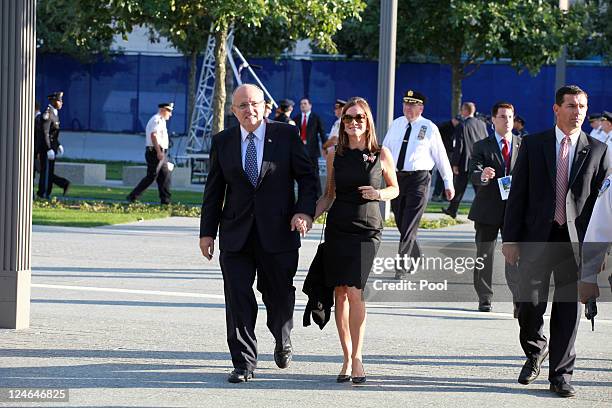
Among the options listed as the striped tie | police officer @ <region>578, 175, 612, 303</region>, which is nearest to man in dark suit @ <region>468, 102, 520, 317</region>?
the striped tie

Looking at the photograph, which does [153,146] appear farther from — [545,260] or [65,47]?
[65,47]

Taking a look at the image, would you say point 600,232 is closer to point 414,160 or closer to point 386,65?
point 414,160

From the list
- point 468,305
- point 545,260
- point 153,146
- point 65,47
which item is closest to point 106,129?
point 65,47

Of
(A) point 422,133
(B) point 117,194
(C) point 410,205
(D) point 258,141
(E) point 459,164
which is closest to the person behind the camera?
(D) point 258,141

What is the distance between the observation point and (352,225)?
8359 millimetres

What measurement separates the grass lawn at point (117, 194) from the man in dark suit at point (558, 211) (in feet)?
50.0

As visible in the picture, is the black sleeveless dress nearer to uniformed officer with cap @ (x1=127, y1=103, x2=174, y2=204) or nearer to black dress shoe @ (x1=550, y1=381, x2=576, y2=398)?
black dress shoe @ (x1=550, y1=381, x2=576, y2=398)

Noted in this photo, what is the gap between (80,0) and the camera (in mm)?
21547

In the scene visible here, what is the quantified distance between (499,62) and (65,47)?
43.1ft

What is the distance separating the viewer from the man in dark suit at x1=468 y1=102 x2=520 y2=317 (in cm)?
1158

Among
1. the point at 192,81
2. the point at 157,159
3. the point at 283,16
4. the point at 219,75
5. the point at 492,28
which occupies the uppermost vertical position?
the point at 492,28

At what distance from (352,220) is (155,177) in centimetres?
1388

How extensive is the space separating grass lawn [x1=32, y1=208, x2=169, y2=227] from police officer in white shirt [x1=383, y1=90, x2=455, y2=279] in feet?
21.0

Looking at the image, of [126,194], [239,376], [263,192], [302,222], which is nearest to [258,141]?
[263,192]
